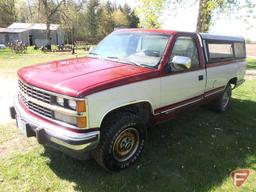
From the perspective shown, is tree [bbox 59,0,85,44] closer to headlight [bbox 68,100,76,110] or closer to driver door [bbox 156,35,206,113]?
driver door [bbox 156,35,206,113]

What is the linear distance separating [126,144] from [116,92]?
3.04 ft

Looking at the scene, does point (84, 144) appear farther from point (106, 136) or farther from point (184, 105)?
point (184, 105)

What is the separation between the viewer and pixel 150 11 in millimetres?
17859

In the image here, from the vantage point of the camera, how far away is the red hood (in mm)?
3363

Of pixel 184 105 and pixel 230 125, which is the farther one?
pixel 230 125

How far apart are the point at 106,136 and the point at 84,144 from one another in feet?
1.34

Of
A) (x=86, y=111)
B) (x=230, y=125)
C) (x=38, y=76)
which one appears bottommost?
(x=230, y=125)

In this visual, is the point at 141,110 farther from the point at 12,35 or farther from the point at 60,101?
the point at 12,35

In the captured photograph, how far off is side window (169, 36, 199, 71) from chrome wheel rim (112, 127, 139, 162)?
1.28m

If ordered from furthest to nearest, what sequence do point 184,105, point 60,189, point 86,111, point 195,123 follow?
point 195,123, point 184,105, point 60,189, point 86,111

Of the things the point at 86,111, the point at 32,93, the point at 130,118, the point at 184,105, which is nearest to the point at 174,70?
the point at 184,105

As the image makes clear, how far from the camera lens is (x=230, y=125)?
6199 millimetres

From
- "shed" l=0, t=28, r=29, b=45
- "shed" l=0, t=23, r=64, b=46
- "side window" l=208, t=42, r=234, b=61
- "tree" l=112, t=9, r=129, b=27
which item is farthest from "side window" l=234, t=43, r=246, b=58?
"tree" l=112, t=9, r=129, b=27

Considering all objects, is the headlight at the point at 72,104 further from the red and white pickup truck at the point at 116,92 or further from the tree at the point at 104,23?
the tree at the point at 104,23
